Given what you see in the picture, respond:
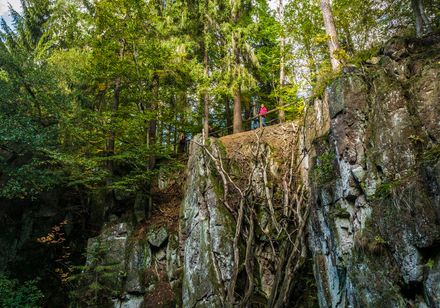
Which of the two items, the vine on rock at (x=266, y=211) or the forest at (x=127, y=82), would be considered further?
the forest at (x=127, y=82)

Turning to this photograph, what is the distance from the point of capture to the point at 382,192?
511cm

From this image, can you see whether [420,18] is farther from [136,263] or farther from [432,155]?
[136,263]

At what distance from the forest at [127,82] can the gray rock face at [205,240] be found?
216 cm

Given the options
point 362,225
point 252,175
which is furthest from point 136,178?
point 362,225

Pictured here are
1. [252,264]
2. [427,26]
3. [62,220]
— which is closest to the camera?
[427,26]

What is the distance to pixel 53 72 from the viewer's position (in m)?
11.8

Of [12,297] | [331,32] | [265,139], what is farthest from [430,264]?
[12,297]

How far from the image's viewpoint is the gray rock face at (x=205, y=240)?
334 inches

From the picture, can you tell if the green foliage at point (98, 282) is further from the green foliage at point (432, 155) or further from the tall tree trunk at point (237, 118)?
the green foliage at point (432, 155)

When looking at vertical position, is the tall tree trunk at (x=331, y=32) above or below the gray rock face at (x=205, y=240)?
above

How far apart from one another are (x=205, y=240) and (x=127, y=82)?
7.61 m

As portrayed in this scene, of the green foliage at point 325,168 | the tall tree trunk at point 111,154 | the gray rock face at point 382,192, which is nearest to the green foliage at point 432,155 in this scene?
the gray rock face at point 382,192

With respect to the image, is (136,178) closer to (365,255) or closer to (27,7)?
(365,255)

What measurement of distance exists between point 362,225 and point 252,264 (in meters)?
4.21
